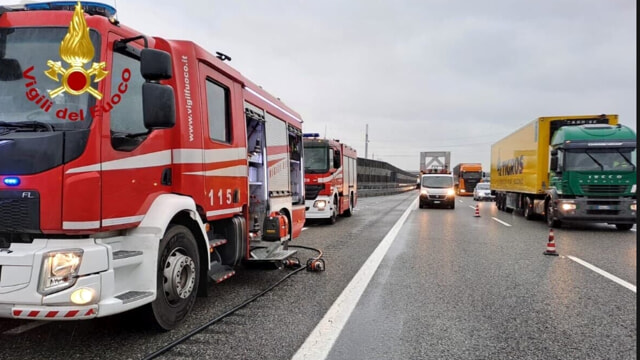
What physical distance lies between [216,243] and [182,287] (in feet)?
2.69

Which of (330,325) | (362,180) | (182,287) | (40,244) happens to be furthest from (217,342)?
(362,180)

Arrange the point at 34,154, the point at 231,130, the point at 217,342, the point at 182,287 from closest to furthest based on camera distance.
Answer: the point at 34,154, the point at 217,342, the point at 182,287, the point at 231,130

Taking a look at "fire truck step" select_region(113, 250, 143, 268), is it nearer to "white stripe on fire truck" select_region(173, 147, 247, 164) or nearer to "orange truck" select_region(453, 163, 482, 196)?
"white stripe on fire truck" select_region(173, 147, 247, 164)

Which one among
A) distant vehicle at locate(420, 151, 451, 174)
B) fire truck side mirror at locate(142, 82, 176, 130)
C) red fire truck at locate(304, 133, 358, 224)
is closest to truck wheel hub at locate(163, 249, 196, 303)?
fire truck side mirror at locate(142, 82, 176, 130)

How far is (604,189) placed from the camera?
43.2ft

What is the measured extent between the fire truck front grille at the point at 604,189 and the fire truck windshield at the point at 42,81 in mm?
13969

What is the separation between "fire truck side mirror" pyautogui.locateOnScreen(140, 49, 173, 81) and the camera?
344 centimetres

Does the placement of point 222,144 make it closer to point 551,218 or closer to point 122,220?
point 122,220

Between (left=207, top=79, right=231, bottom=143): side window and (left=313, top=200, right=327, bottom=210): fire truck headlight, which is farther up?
(left=207, top=79, right=231, bottom=143): side window

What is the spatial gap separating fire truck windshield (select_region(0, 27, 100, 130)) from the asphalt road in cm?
182

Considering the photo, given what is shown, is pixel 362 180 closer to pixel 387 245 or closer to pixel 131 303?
pixel 387 245

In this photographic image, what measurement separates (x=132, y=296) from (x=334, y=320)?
6.38ft

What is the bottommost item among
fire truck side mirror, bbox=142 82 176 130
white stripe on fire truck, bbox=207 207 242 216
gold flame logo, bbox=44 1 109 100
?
white stripe on fire truck, bbox=207 207 242 216

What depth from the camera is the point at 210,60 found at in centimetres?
480
